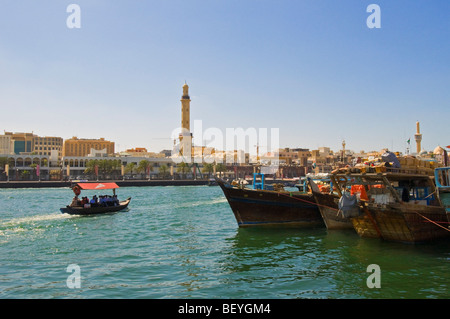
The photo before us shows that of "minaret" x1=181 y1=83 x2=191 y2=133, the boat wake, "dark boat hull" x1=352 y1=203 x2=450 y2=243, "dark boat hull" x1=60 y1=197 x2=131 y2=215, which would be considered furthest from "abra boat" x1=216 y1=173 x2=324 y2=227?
"minaret" x1=181 y1=83 x2=191 y2=133

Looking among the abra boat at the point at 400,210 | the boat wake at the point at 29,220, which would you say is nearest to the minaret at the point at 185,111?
the boat wake at the point at 29,220

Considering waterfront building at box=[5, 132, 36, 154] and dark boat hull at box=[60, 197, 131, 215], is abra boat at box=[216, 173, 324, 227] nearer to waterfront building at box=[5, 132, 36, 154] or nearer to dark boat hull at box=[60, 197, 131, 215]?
dark boat hull at box=[60, 197, 131, 215]

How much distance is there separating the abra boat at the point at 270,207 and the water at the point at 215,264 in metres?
0.85

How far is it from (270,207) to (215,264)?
9034 mm

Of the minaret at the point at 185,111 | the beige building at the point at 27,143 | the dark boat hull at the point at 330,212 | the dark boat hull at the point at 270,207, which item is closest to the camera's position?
the dark boat hull at the point at 330,212

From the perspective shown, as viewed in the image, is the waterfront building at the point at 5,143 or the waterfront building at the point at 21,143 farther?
the waterfront building at the point at 21,143

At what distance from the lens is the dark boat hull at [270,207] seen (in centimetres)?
2292

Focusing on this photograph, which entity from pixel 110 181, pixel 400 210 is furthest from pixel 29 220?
pixel 110 181

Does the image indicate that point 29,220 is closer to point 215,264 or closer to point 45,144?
point 215,264

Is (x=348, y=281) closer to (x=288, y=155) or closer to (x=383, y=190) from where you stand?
(x=383, y=190)

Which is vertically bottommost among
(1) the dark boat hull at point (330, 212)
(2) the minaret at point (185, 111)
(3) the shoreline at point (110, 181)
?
(3) the shoreline at point (110, 181)

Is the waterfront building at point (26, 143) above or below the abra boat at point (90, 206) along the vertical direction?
above

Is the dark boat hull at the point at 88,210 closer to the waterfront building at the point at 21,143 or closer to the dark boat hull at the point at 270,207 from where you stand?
the dark boat hull at the point at 270,207

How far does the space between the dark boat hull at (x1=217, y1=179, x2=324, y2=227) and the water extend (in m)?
0.84
